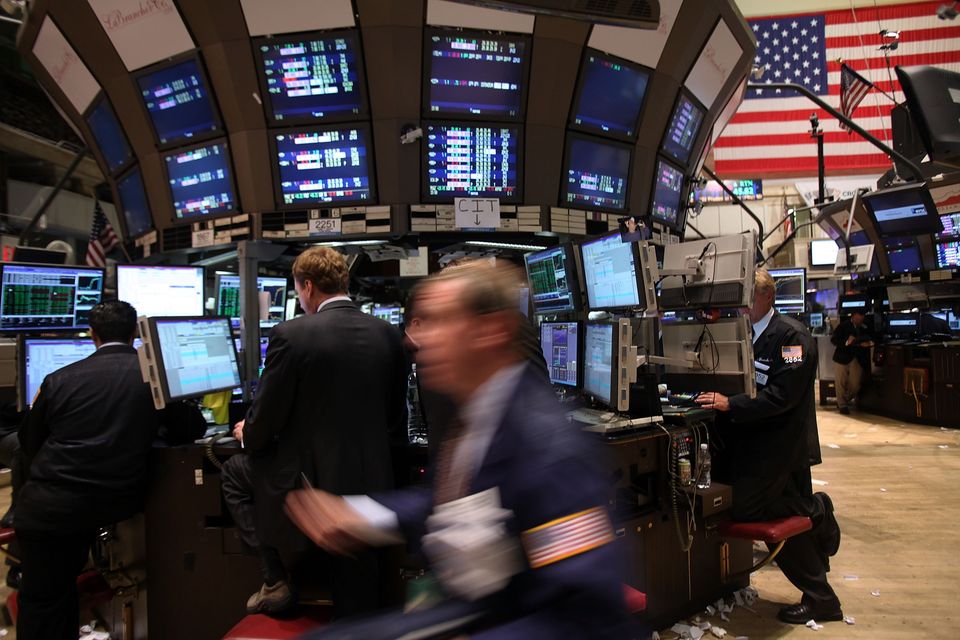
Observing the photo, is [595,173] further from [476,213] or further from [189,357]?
[189,357]

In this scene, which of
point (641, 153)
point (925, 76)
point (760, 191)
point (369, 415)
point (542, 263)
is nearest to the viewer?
point (369, 415)

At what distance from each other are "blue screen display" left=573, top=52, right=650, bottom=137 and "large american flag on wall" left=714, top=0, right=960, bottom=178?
929 cm

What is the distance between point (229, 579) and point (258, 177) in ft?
9.45

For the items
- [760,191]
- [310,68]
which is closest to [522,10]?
[310,68]

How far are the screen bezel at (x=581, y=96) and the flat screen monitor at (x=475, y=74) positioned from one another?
0.42 m

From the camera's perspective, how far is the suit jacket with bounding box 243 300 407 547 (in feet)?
8.15

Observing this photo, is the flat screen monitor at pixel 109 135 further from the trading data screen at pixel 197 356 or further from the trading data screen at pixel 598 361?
the trading data screen at pixel 598 361

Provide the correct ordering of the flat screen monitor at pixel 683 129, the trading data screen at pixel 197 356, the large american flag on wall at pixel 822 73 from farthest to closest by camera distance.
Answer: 1. the large american flag on wall at pixel 822 73
2. the flat screen monitor at pixel 683 129
3. the trading data screen at pixel 197 356

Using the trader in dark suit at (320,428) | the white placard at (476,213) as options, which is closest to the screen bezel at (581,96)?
the white placard at (476,213)

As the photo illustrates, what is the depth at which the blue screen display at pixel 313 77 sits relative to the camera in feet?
14.0

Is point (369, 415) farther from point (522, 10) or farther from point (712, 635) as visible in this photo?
point (712, 635)

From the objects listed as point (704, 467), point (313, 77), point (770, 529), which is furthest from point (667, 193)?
point (770, 529)

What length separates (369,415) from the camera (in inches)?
102

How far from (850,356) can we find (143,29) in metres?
10.6
